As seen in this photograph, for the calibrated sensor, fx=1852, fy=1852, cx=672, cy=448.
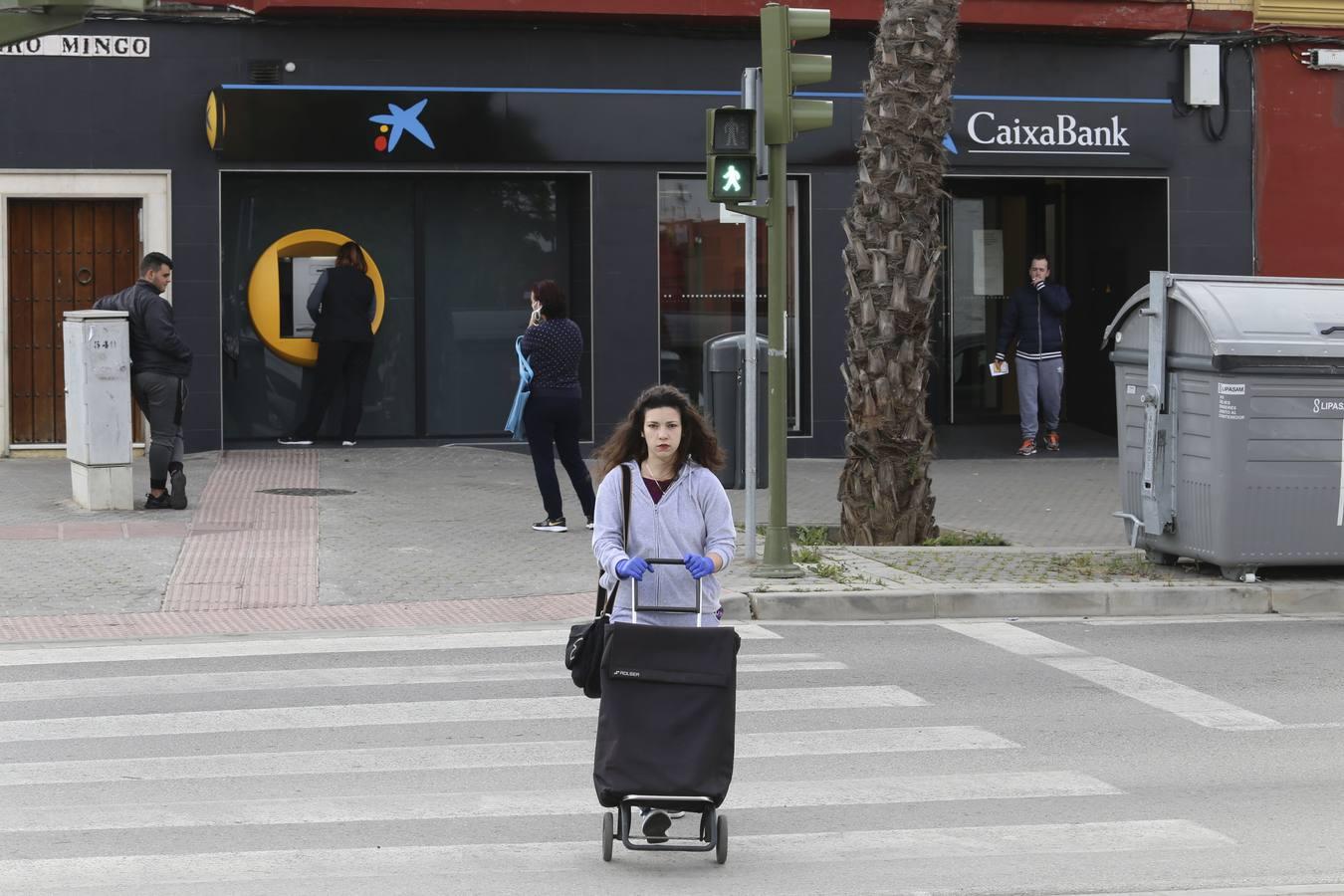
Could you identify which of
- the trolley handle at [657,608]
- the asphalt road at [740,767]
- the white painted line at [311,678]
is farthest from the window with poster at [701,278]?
the trolley handle at [657,608]

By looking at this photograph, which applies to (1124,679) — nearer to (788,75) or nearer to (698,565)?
(698,565)

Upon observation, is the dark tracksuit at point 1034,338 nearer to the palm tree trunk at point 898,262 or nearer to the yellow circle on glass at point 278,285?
the palm tree trunk at point 898,262

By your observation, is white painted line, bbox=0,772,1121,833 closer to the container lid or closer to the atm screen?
the container lid

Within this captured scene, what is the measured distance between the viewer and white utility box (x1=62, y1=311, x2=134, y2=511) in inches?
547

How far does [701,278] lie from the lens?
62.3ft

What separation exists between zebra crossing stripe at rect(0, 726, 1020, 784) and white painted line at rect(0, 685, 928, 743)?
49 cm

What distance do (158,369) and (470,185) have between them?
16.6ft

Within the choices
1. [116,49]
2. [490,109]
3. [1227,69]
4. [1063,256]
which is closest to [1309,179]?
[1227,69]

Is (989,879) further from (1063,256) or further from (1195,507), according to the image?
(1063,256)

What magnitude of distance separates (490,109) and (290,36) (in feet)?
6.59

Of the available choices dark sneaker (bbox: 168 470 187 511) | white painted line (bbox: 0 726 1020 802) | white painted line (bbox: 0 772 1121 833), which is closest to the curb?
white painted line (bbox: 0 726 1020 802)

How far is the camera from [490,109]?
18.0 metres

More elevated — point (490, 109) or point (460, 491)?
point (490, 109)

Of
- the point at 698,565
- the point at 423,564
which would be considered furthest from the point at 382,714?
the point at 423,564
